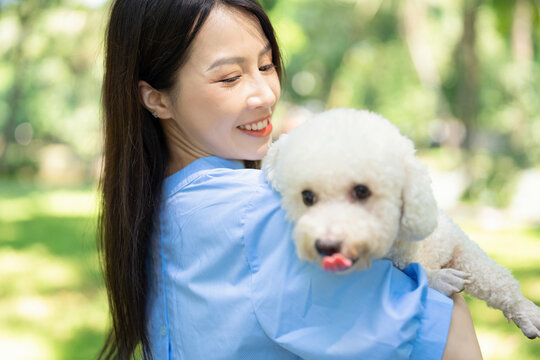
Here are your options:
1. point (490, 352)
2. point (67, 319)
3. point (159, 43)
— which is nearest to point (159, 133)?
point (159, 43)

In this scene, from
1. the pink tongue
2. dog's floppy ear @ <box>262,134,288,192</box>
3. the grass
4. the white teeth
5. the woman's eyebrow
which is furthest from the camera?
the grass

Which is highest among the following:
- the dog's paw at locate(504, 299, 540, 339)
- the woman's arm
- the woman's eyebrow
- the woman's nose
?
the woman's eyebrow

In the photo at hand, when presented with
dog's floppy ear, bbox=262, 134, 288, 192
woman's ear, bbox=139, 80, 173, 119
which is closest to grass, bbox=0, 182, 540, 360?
woman's ear, bbox=139, 80, 173, 119

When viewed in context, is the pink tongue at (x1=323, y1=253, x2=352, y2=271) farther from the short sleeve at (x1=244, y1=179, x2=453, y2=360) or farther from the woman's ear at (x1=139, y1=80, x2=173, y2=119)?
the woman's ear at (x1=139, y1=80, x2=173, y2=119)

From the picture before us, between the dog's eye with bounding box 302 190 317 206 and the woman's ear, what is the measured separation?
0.70m

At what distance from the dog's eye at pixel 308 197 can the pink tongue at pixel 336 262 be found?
6.0 inches

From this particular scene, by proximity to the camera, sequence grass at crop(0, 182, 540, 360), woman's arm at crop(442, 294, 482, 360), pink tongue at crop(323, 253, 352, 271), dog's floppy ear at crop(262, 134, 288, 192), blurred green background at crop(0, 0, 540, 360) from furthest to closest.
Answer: blurred green background at crop(0, 0, 540, 360)
grass at crop(0, 182, 540, 360)
dog's floppy ear at crop(262, 134, 288, 192)
woman's arm at crop(442, 294, 482, 360)
pink tongue at crop(323, 253, 352, 271)

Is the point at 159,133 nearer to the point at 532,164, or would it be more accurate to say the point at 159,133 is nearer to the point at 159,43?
the point at 159,43

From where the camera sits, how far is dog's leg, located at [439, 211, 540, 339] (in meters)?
1.43

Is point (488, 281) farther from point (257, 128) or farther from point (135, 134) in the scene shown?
point (135, 134)

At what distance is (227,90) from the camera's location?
1.63 metres

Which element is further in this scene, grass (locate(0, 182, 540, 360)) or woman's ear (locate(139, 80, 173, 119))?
grass (locate(0, 182, 540, 360))

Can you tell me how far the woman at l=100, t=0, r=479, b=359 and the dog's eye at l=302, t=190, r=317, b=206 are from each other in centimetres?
11

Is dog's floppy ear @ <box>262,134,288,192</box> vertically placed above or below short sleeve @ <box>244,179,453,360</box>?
above
